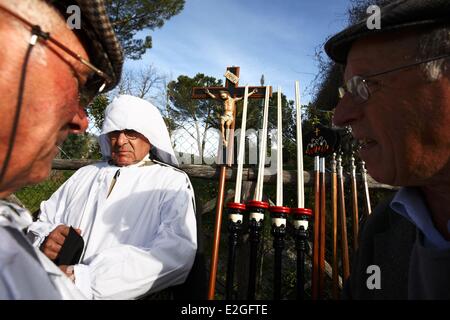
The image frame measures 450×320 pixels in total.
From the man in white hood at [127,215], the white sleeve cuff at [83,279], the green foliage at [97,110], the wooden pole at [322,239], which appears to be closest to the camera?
the white sleeve cuff at [83,279]

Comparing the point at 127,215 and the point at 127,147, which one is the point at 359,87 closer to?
the point at 127,215

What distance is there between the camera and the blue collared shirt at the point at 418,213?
4.29 feet

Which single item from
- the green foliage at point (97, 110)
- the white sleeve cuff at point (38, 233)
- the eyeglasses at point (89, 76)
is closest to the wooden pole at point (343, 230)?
the white sleeve cuff at point (38, 233)

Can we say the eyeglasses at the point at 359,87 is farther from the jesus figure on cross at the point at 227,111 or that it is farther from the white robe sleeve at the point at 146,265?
the jesus figure on cross at the point at 227,111

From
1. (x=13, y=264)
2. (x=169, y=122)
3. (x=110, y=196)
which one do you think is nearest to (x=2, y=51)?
(x=13, y=264)

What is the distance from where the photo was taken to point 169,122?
866cm

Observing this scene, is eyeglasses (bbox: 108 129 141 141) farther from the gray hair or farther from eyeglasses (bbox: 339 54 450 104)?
the gray hair

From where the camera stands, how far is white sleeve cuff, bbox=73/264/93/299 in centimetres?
178

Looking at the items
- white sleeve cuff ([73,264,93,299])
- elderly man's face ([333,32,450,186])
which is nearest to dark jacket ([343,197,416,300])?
elderly man's face ([333,32,450,186])

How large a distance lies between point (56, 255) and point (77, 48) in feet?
5.13

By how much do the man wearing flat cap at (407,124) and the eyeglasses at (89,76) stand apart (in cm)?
102

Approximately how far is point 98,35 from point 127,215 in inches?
63.3

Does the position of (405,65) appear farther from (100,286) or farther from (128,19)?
(128,19)

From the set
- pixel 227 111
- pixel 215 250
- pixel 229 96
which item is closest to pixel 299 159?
pixel 215 250
